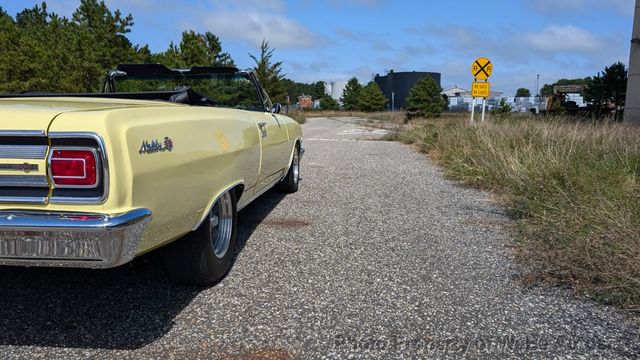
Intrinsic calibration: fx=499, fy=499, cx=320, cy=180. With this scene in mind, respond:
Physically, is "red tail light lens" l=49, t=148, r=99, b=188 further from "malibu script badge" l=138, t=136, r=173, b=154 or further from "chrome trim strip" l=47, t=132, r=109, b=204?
"malibu script badge" l=138, t=136, r=173, b=154

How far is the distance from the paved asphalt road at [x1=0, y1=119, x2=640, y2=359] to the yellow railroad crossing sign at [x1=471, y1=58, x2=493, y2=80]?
10.7m

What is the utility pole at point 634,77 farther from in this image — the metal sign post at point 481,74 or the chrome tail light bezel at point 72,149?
the chrome tail light bezel at point 72,149

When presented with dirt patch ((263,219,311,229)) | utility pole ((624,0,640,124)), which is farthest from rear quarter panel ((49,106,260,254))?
utility pole ((624,0,640,124))

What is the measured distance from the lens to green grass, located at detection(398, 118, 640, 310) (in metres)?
3.45

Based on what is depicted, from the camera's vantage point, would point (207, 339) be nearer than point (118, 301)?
Yes

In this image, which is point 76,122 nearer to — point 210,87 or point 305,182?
point 210,87

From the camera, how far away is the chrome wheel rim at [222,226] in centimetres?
353

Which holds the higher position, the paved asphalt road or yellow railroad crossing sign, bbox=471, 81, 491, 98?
yellow railroad crossing sign, bbox=471, 81, 491, 98

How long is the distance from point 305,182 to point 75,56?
12.7 m

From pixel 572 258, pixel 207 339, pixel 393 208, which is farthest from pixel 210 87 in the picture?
pixel 572 258

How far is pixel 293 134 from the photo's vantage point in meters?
6.14

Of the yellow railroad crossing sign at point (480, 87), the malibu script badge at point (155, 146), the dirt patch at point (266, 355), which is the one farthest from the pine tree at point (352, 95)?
the dirt patch at point (266, 355)

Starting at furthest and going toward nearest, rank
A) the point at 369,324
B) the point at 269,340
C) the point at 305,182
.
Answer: the point at 305,182 < the point at 369,324 < the point at 269,340

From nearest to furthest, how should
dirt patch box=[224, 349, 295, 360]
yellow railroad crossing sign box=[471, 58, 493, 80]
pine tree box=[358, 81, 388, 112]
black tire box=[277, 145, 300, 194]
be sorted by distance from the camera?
dirt patch box=[224, 349, 295, 360]
black tire box=[277, 145, 300, 194]
yellow railroad crossing sign box=[471, 58, 493, 80]
pine tree box=[358, 81, 388, 112]
